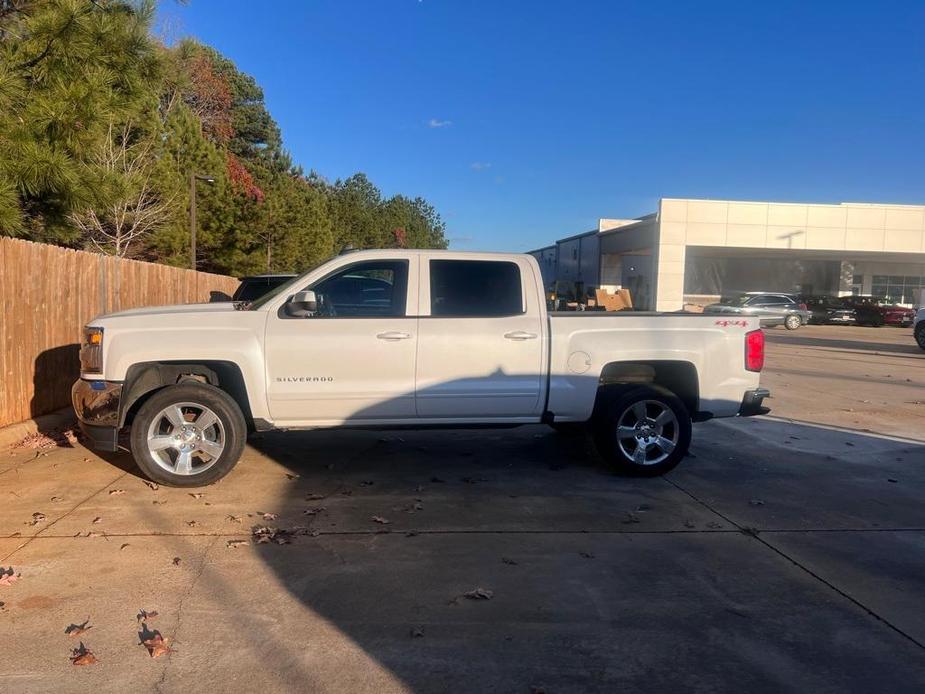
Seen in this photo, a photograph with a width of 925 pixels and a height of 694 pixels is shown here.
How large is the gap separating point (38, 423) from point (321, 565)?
521 cm

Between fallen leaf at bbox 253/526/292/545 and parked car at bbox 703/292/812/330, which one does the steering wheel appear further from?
parked car at bbox 703/292/812/330

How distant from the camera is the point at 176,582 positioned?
440cm

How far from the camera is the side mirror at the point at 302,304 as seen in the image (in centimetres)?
610

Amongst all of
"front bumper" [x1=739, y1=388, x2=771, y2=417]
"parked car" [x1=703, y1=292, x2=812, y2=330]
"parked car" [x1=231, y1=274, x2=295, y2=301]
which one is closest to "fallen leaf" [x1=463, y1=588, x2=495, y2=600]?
"front bumper" [x1=739, y1=388, x2=771, y2=417]

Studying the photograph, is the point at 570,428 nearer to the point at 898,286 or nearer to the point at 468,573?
the point at 468,573

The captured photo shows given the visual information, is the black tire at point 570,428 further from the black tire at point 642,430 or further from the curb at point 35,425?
the curb at point 35,425

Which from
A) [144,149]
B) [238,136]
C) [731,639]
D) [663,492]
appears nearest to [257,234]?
[144,149]

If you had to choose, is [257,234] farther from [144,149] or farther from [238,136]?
[238,136]

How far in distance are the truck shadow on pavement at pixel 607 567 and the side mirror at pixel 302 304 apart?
149 centimetres

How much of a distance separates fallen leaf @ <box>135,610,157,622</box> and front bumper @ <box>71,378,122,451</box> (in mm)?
2428

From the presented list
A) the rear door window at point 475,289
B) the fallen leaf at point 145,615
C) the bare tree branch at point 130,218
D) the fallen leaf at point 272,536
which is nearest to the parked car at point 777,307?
the bare tree branch at point 130,218

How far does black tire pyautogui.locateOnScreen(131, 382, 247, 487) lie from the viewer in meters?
6.11

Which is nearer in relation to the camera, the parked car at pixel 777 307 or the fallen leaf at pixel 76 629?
the fallen leaf at pixel 76 629

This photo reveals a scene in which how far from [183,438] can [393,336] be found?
6.33 feet
